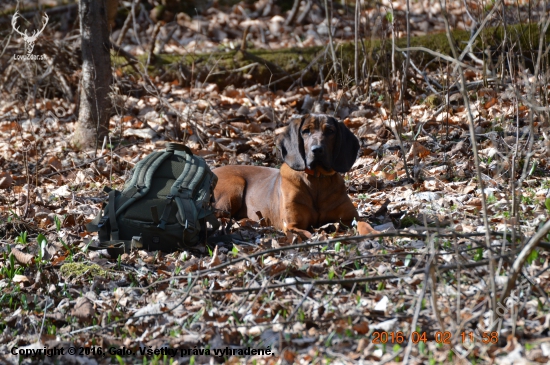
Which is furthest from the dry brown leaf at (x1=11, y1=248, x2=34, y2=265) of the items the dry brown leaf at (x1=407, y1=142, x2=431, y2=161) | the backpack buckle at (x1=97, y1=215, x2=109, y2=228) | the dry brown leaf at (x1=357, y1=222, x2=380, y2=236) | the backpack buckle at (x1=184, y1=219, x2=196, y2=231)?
the dry brown leaf at (x1=407, y1=142, x2=431, y2=161)

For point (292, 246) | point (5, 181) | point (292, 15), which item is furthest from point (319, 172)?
point (292, 15)

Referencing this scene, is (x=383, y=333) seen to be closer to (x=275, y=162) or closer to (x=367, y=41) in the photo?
(x=275, y=162)

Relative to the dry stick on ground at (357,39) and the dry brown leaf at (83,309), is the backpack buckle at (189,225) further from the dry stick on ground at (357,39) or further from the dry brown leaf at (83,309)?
the dry stick on ground at (357,39)

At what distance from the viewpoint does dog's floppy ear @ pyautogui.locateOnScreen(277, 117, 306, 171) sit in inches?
235

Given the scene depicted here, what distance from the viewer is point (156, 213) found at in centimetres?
527

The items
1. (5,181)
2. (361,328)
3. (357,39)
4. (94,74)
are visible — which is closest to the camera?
(361,328)

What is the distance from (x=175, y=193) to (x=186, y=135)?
359 centimetres

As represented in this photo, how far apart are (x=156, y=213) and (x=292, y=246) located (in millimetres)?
1726

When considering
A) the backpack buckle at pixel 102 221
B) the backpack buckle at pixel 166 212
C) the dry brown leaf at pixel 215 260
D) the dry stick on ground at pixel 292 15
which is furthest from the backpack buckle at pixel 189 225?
the dry stick on ground at pixel 292 15

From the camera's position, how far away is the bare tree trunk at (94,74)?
27.5 feet

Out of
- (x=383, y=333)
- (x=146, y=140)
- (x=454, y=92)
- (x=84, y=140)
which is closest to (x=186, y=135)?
(x=146, y=140)

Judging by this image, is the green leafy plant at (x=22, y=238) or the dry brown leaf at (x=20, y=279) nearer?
the dry brown leaf at (x=20, y=279)

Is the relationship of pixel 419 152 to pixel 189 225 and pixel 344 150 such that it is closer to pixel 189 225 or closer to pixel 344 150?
pixel 344 150

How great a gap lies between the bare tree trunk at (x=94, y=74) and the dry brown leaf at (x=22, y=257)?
318 centimetres
